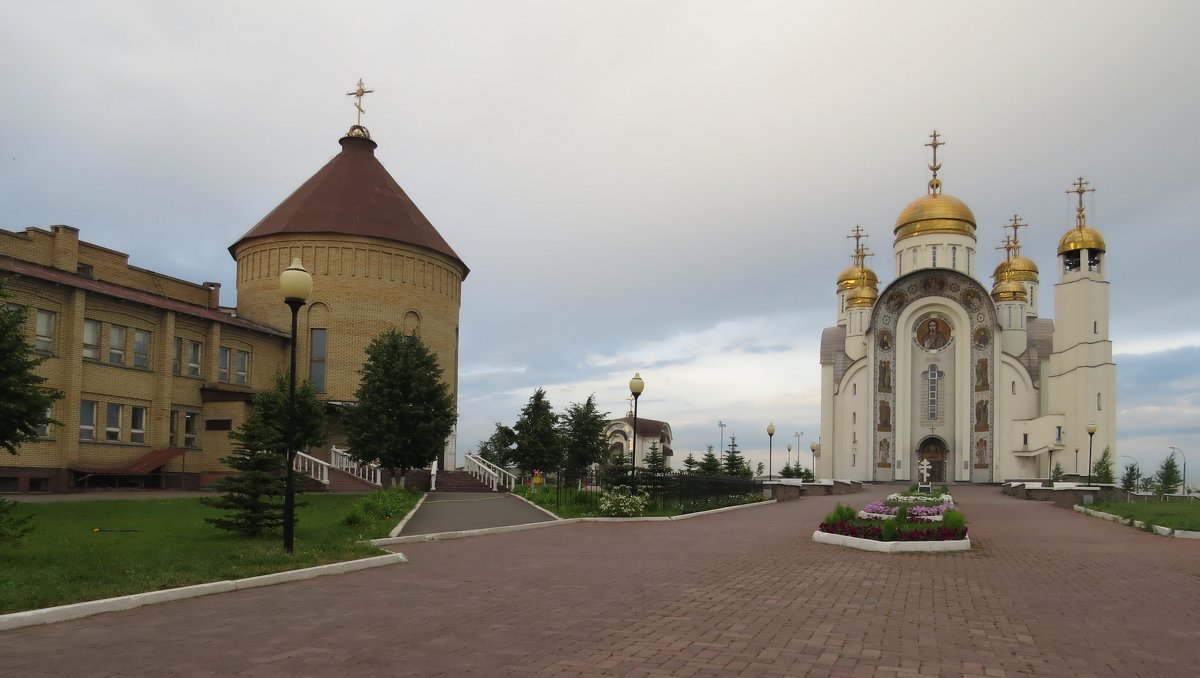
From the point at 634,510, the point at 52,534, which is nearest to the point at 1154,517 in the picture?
the point at 634,510

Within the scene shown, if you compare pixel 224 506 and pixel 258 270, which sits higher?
pixel 258 270

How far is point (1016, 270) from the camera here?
213ft

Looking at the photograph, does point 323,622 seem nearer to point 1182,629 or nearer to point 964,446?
point 1182,629

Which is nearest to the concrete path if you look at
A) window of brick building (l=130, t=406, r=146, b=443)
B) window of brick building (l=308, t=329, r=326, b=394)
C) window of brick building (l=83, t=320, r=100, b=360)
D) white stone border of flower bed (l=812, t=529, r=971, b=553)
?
white stone border of flower bed (l=812, t=529, r=971, b=553)

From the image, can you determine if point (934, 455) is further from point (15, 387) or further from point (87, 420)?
point (15, 387)

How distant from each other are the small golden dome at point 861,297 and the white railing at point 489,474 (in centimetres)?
4073

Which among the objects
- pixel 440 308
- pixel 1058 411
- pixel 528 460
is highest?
pixel 440 308

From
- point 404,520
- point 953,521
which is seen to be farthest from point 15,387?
point 953,521

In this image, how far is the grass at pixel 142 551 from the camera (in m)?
9.16

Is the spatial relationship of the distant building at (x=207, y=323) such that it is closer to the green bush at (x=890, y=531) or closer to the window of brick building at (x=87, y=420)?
the window of brick building at (x=87, y=420)

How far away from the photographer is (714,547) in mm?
15414

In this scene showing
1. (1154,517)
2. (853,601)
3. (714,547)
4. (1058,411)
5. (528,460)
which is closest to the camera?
(853,601)

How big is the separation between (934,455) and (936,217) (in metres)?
16.6

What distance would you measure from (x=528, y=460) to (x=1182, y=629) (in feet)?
127
